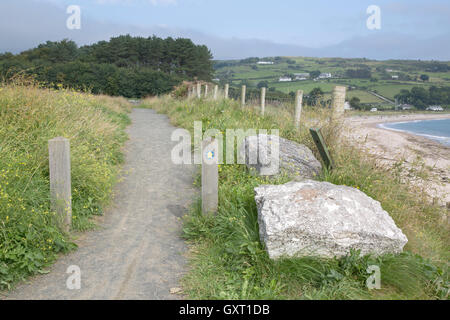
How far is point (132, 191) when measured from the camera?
265 inches

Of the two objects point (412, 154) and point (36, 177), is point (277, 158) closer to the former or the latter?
point (36, 177)

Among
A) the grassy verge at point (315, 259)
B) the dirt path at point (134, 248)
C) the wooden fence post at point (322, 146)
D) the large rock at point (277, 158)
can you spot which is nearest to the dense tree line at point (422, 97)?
the large rock at point (277, 158)

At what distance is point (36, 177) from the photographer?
5.07 metres

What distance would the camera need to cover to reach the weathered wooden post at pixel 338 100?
302 inches

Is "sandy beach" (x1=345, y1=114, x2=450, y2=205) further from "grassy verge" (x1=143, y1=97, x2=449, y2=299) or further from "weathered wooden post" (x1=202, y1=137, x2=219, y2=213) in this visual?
"weathered wooden post" (x1=202, y1=137, x2=219, y2=213)

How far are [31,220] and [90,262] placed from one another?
914mm

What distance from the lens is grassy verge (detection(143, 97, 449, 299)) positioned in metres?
3.68

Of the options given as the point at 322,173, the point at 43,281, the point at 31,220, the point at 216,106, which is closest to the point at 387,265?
the point at 322,173

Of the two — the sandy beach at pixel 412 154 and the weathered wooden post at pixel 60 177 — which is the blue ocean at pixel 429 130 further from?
the weathered wooden post at pixel 60 177

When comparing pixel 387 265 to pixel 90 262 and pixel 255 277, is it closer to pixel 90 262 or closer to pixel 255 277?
pixel 255 277

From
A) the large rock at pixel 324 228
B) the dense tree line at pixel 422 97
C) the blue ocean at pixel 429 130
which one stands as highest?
the dense tree line at pixel 422 97

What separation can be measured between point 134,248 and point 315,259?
2.36 metres

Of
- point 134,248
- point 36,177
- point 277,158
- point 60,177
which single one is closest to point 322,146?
point 277,158

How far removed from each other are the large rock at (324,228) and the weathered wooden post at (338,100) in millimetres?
3689
